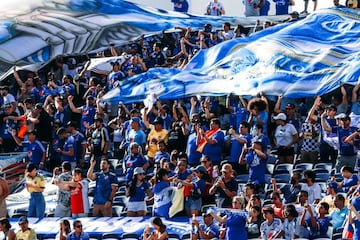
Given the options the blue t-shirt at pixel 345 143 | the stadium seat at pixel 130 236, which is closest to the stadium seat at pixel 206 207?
the stadium seat at pixel 130 236

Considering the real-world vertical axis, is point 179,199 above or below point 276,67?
below

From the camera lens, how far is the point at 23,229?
69.7 feet

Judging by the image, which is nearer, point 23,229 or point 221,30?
point 23,229

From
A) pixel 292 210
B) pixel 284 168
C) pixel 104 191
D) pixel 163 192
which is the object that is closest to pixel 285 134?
pixel 284 168

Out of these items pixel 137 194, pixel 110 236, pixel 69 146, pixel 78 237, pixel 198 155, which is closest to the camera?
pixel 78 237

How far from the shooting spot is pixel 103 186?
888 inches

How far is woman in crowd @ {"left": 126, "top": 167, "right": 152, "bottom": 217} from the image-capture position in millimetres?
22219

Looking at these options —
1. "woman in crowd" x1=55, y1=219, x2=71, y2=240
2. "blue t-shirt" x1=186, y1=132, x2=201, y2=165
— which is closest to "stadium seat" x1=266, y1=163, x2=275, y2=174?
"blue t-shirt" x1=186, y1=132, x2=201, y2=165

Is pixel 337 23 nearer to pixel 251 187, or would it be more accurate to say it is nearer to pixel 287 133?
pixel 287 133

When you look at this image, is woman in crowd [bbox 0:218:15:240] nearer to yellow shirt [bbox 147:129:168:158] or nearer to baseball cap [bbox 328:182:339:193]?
yellow shirt [bbox 147:129:168:158]

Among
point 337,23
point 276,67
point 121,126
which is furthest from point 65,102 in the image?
point 337,23

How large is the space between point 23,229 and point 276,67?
7930 mm

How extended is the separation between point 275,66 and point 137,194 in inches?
231

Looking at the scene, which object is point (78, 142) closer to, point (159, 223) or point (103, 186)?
point (103, 186)
